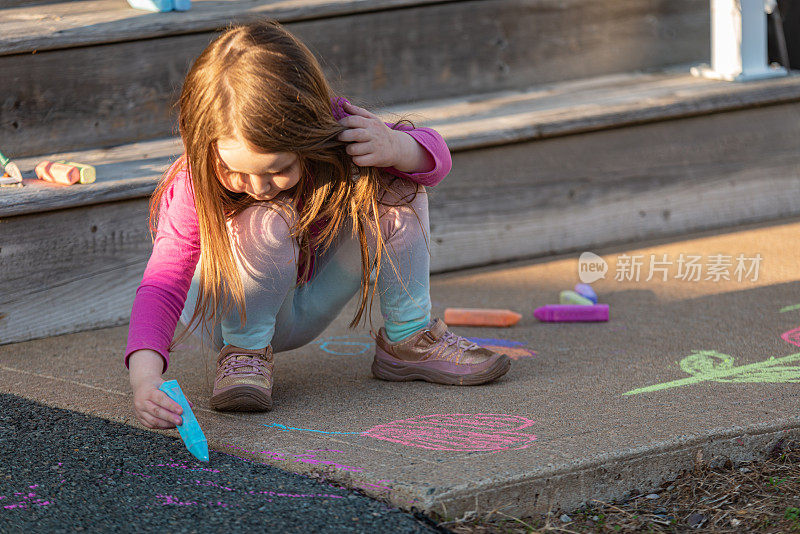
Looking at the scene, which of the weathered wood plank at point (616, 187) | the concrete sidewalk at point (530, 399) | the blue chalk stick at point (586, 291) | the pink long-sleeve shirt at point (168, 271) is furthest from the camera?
the weathered wood plank at point (616, 187)

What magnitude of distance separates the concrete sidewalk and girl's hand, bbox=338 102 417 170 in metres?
0.38

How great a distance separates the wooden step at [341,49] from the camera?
2188mm

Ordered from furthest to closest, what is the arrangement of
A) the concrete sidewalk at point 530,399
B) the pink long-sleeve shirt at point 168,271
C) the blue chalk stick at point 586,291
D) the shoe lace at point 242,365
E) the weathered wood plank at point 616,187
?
1. the weathered wood plank at point 616,187
2. the blue chalk stick at point 586,291
3. the shoe lace at point 242,365
4. the pink long-sleeve shirt at point 168,271
5. the concrete sidewalk at point 530,399

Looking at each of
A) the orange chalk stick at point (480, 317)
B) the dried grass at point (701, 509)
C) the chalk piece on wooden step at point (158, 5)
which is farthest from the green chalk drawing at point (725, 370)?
the chalk piece on wooden step at point (158, 5)

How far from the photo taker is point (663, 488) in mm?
1281

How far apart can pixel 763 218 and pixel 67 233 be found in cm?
180

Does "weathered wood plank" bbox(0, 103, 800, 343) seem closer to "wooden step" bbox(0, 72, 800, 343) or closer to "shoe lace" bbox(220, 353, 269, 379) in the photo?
"wooden step" bbox(0, 72, 800, 343)

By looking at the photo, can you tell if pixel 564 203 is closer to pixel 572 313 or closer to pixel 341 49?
pixel 572 313

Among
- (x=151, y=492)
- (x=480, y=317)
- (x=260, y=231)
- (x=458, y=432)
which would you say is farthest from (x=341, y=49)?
(x=151, y=492)

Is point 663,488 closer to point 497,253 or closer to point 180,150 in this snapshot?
point 497,253

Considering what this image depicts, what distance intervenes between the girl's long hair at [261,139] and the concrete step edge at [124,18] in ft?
2.72

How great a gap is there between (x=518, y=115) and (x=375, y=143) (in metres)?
1.05

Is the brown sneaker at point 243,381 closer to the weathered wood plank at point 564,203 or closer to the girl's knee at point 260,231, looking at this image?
the girl's knee at point 260,231

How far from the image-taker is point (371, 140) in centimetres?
142
